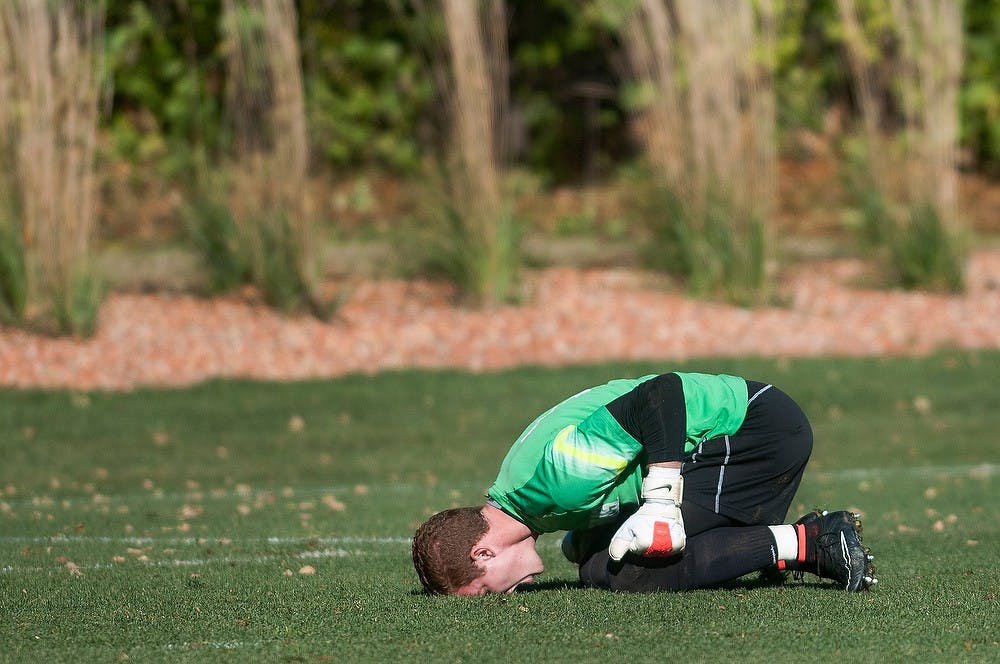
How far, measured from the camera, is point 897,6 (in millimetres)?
12711

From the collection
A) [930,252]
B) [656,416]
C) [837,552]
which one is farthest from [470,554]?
[930,252]

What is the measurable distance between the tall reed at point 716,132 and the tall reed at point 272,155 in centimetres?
299

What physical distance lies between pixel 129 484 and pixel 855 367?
17.7ft

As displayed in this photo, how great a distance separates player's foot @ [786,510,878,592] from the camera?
488 centimetres

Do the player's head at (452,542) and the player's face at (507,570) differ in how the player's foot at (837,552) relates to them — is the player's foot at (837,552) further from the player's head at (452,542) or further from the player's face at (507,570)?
the player's head at (452,542)

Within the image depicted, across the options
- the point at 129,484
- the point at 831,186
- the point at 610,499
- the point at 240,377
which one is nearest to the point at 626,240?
Answer: the point at 831,186

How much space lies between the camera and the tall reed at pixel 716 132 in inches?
472

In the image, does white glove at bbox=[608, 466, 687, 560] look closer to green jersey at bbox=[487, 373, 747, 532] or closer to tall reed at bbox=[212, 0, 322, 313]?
green jersey at bbox=[487, 373, 747, 532]

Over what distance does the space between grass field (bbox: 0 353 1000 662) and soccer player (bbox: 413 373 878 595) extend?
4.7 inches

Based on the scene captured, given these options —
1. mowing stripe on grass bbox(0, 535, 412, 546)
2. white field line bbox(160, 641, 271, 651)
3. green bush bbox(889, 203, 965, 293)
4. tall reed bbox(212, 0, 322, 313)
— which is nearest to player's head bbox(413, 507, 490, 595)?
white field line bbox(160, 641, 271, 651)

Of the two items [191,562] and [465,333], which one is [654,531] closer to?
[191,562]

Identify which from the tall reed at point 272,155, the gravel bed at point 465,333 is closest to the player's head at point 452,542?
the gravel bed at point 465,333

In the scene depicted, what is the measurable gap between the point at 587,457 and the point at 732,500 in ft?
2.13

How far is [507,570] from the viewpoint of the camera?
4.81 meters
